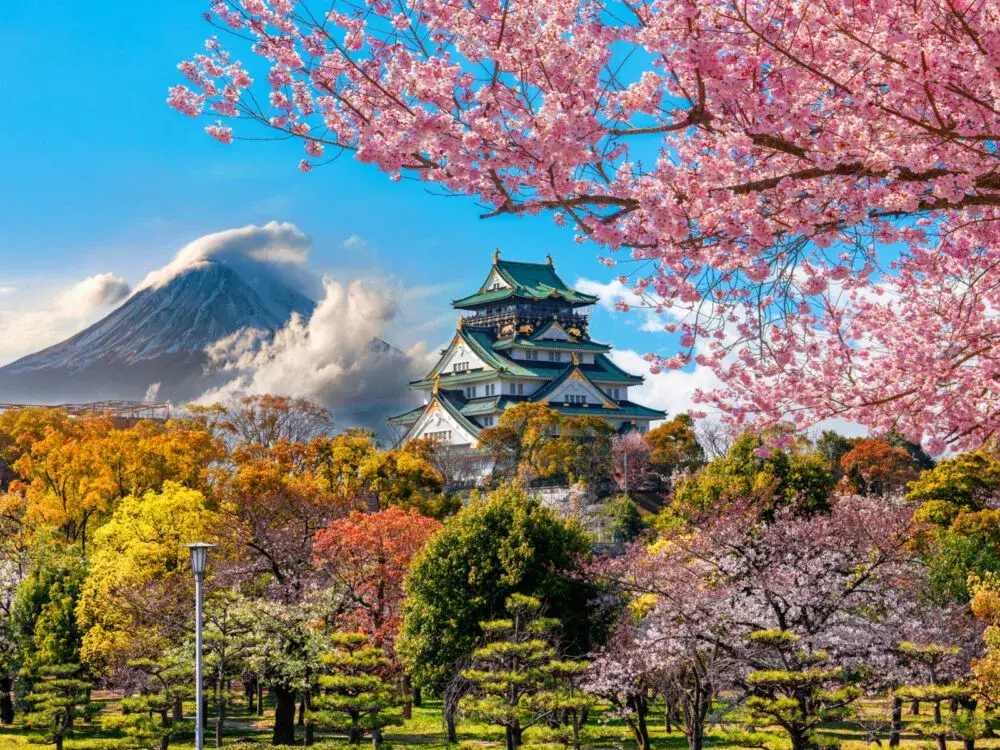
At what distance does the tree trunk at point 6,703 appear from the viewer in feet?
77.7

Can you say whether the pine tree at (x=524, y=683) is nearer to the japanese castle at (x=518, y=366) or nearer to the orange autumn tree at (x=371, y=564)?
the orange autumn tree at (x=371, y=564)

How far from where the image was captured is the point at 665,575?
57.9 ft

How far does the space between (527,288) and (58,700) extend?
4932 cm

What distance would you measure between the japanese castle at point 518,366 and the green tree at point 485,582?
36315mm

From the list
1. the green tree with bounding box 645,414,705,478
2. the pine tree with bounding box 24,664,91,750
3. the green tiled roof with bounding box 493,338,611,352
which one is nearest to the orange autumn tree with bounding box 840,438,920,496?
the green tree with bounding box 645,414,705,478

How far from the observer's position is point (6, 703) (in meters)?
23.9

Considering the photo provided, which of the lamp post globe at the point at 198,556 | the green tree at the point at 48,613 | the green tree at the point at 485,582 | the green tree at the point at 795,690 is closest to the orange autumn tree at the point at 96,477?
the green tree at the point at 48,613

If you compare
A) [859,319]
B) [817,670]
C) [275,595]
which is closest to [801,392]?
[859,319]

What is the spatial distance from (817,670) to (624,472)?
30.9 meters

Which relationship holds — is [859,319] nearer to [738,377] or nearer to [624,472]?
[738,377]

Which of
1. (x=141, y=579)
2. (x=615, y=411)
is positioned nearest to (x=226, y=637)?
(x=141, y=579)

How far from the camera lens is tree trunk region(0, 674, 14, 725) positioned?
77.7 feet

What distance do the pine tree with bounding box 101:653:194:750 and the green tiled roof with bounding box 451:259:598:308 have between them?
48.0 m

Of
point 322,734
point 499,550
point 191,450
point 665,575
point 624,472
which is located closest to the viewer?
point 665,575
